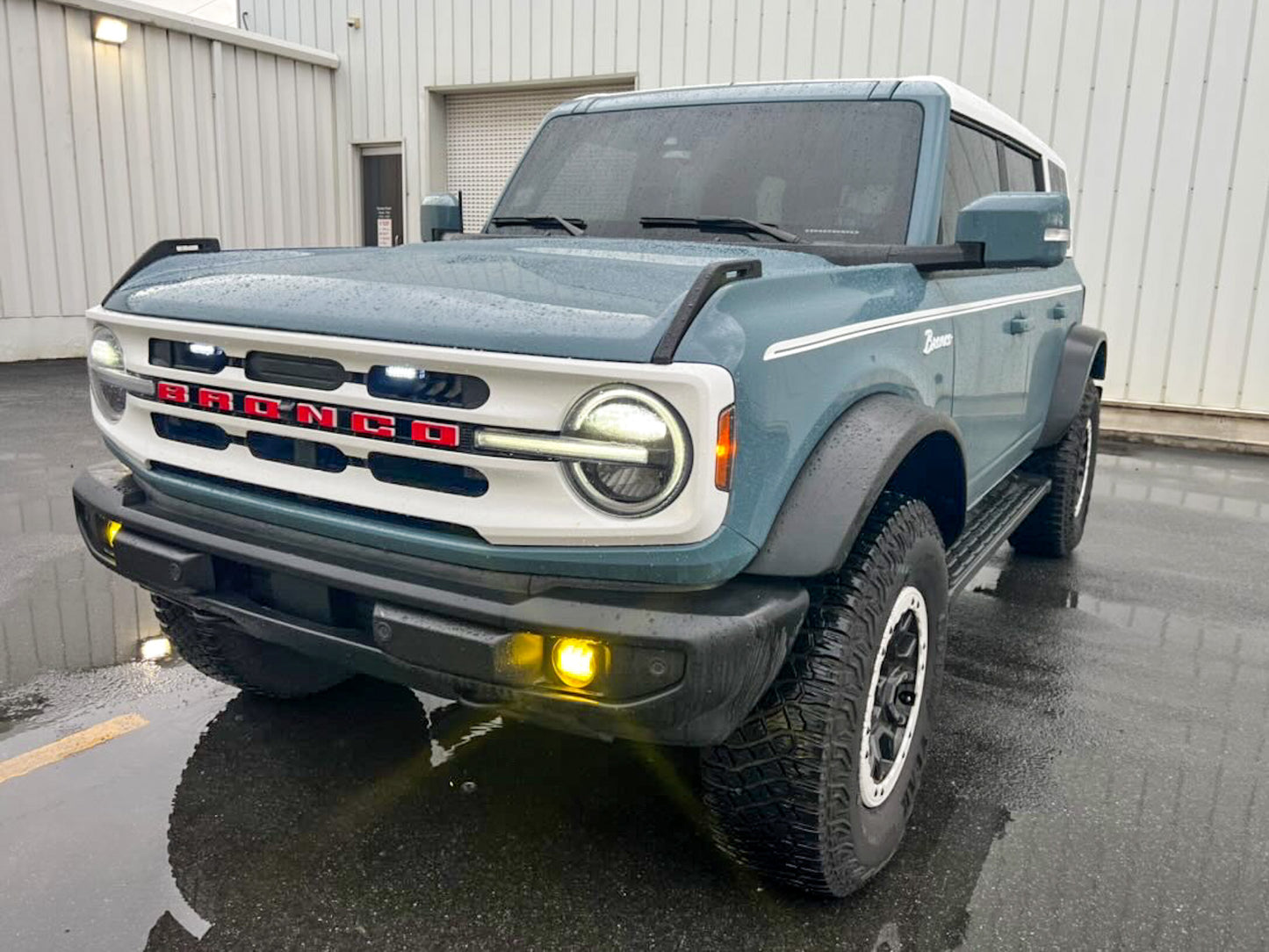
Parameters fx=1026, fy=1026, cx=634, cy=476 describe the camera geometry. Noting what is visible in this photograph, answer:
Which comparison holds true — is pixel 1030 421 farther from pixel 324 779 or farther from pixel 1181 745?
pixel 324 779

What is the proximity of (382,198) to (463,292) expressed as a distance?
12.0 meters

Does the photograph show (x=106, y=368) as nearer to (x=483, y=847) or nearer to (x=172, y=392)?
(x=172, y=392)

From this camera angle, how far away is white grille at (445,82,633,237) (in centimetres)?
1199

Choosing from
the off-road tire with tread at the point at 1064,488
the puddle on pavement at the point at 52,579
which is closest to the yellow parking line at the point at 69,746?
the puddle on pavement at the point at 52,579

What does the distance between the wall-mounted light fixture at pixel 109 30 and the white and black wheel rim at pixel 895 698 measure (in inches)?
449

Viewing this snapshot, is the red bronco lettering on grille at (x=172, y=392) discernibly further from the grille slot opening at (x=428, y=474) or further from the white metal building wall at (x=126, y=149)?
the white metal building wall at (x=126, y=149)

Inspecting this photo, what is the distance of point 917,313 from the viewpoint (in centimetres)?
268

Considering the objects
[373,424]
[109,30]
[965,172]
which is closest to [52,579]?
[373,424]

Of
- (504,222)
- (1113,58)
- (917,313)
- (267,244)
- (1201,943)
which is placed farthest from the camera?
(267,244)

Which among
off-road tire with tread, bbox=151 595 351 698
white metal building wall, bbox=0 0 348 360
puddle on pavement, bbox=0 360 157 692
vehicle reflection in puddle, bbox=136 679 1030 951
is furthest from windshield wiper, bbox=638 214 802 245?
white metal building wall, bbox=0 0 348 360

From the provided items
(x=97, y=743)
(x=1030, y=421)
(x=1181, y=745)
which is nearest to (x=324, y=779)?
(x=97, y=743)

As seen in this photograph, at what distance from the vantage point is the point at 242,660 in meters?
3.08

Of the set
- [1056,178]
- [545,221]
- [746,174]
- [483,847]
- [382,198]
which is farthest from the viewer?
[382,198]

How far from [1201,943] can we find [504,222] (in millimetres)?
2842
